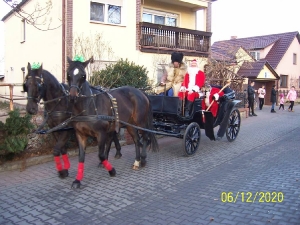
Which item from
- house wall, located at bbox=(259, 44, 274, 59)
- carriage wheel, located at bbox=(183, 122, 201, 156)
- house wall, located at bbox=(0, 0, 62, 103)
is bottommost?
carriage wheel, located at bbox=(183, 122, 201, 156)

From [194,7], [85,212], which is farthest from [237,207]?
[194,7]

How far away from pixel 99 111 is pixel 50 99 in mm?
933

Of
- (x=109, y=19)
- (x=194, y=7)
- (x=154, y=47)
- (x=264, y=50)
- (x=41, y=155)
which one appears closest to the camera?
(x=41, y=155)

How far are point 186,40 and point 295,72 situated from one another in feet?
68.4

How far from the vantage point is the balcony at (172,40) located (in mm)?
15133

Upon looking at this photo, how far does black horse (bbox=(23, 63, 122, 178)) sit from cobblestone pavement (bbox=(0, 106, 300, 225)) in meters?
0.83

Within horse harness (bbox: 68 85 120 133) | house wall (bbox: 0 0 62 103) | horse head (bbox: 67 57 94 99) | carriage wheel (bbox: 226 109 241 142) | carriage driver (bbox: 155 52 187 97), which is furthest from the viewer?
house wall (bbox: 0 0 62 103)

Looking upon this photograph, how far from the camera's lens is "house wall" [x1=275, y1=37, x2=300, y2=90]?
31297mm

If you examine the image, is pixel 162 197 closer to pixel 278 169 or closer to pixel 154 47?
pixel 278 169

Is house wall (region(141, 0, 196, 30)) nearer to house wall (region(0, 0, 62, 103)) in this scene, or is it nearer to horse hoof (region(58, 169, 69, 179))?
house wall (region(0, 0, 62, 103))

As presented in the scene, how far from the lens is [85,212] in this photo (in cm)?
480

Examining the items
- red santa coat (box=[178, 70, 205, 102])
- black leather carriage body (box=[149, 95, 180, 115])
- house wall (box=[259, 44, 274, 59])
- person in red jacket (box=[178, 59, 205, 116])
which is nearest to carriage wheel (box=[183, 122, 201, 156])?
person in red jacket (box=[178, 59, 205, 116])

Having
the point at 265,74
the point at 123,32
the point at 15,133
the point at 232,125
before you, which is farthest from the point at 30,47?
the point at 265,74

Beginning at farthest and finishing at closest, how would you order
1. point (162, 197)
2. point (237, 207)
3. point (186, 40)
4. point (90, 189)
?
point (186, 40), point (90, 189), point (162, 197), point (237, 207)
